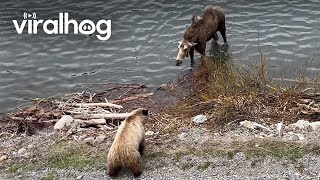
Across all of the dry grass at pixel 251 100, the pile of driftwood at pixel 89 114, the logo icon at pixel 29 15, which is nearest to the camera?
the dry grass at pixel 251 100

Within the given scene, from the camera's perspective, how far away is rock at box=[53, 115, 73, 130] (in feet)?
35.4

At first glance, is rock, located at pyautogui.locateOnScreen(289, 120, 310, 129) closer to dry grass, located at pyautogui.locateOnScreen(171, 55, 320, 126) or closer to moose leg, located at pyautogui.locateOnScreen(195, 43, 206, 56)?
dry grass, located at pyautogui.locateOnScreen(171, 55, 320, 126)

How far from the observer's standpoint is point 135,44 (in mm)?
15500

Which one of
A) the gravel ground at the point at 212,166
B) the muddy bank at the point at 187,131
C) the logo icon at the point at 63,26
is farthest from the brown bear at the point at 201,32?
the gravel ground at the point at 212,166

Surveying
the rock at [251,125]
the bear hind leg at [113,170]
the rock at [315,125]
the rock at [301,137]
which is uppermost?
the rock at [315,125]

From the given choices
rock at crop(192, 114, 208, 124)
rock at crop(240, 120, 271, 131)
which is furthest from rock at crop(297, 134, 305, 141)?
rock at crop(192, 114, 208, 124)

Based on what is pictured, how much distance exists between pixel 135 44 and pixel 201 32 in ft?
7.10

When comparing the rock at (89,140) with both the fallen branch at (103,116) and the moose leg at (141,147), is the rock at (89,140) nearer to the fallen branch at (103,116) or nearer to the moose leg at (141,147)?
the fallen branch at (103,116)

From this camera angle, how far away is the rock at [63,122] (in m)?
10.8

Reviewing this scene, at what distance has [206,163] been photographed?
8.69 m

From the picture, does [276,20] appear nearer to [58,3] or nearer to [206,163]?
[58,3]

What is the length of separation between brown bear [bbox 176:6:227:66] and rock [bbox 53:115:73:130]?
399 cm

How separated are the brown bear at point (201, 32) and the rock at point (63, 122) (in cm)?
399

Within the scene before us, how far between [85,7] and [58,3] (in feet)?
3.30
